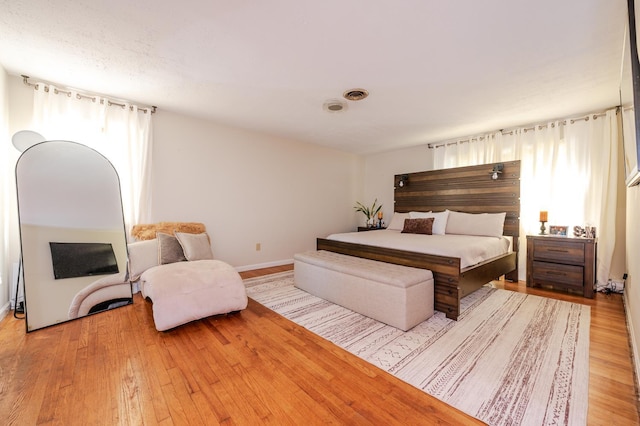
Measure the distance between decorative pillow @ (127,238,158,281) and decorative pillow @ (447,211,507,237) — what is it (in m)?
4.09

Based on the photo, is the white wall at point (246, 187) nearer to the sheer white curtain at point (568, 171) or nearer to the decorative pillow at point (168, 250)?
the decorative pillow at point (168, 250)

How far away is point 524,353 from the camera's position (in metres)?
1.89

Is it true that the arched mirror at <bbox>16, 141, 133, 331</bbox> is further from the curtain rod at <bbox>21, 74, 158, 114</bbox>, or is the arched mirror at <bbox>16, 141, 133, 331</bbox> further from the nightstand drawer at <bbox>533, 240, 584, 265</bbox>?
the nightstand drawer at <bbox>533, 240, 584, 265</bbox>

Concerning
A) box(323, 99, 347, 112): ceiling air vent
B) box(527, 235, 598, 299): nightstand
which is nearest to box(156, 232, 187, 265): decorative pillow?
box(323, 99, 347, 112): ceiling air vent

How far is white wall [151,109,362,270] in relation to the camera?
3533mm

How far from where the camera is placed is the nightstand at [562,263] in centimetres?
304

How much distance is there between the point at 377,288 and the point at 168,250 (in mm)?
2333

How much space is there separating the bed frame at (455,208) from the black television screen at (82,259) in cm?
252

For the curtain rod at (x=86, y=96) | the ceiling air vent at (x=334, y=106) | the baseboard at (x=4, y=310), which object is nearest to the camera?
the baseboard at (x=4, y=310)

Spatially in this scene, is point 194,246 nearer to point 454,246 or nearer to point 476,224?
A: point 454,246

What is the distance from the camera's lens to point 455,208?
4.41 m

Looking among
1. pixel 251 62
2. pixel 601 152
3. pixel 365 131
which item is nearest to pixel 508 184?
pixel 601 152

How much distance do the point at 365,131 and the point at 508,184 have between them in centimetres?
229

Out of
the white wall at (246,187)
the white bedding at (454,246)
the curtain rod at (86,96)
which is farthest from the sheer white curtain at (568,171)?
the curtain rod at (86,96)
